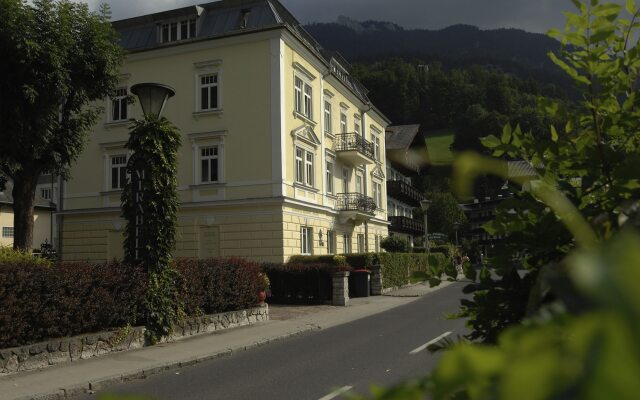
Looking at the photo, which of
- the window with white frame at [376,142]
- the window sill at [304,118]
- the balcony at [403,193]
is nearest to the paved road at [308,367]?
the window sill at [304,118]

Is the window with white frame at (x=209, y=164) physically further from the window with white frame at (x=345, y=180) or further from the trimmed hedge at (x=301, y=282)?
the window with white frame at (x=345, y=180)

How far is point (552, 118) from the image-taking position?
1.91 metres

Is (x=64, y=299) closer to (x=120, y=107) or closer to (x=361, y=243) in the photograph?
(x=120, y=107)

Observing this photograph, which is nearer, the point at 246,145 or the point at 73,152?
the point at 73,152

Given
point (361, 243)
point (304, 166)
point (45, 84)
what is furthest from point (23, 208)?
point (361, 243)

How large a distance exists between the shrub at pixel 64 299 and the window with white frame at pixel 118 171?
62.6 feet

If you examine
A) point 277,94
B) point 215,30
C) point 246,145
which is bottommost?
point 246,145

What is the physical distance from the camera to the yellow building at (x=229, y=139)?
2672 centimetres

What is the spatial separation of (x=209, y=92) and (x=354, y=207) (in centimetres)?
1083

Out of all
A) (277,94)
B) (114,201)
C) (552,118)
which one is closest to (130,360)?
(552,118)

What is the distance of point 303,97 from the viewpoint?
29.6 meters

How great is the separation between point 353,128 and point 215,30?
1295cm

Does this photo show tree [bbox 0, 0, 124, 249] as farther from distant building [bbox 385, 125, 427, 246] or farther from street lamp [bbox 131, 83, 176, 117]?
distant building [bbox 385, 125, 427, 246]

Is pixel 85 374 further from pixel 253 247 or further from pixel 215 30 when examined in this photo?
pixel 215 30
